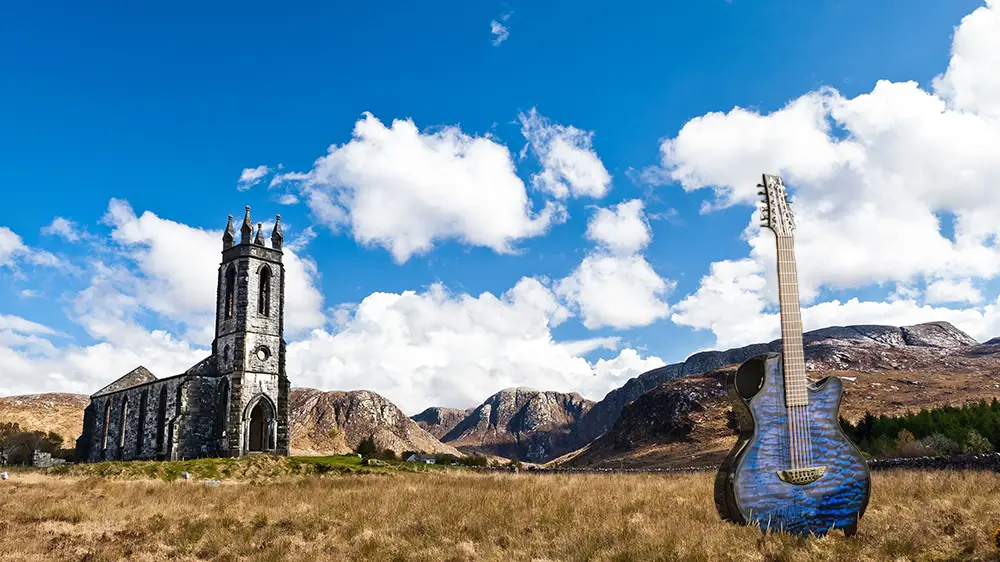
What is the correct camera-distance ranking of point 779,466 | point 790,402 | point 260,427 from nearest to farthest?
point 779,466
point 790,402
point 260,427

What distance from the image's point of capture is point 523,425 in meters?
152

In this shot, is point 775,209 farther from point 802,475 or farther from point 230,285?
point 230,285

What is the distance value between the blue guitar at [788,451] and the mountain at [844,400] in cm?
3207

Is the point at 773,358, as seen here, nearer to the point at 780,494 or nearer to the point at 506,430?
the point at 780,494

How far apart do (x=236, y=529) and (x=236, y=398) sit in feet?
87.5

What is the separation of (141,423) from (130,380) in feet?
34.7

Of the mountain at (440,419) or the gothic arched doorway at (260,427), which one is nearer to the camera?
the gothic arched doorway at (260,427)

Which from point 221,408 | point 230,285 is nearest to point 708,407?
point 221,408

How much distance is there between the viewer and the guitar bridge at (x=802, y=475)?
9.20 meters

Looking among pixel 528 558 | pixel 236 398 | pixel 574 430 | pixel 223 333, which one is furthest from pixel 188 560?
pixel 574 430

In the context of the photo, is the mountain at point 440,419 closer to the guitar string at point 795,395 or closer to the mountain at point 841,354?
the mountain at point 841,354

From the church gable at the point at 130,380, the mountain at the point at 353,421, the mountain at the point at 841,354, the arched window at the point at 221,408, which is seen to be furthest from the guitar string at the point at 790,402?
the mountain at the point at 353,421

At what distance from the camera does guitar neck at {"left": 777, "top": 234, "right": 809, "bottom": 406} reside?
9.48m

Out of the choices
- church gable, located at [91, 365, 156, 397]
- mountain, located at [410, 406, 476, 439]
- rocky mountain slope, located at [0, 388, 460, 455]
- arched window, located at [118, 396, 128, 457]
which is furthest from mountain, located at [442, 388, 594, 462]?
arched window, located at [118, 396, 128, 457]
